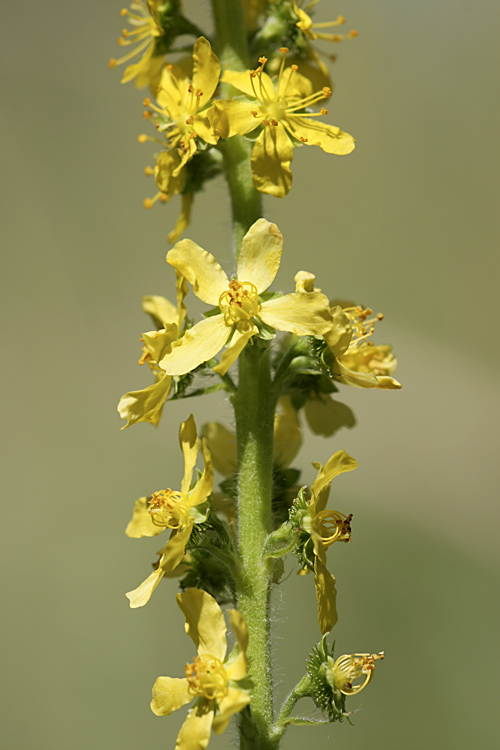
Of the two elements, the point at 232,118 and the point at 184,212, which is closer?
the point at 232,118

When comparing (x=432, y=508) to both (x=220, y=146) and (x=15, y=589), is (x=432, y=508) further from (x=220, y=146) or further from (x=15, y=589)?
(x=220, y=146)

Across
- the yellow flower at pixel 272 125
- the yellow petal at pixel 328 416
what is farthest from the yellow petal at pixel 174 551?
the yellow flower at pixel 272 125

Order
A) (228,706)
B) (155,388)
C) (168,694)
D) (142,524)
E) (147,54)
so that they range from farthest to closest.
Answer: (147,54) < (142,524) < (155,388) < (168,694) < (228,706)

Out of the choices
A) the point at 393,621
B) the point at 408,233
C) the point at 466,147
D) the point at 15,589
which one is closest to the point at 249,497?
the point at 393,621

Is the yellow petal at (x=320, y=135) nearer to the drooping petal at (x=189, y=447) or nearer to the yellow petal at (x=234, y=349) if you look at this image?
the yellow petal at (x=234, y=349)

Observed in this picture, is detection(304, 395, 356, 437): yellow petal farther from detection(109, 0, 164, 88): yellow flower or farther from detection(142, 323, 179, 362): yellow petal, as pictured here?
detection(109, 0, 164, 88): yellow flower

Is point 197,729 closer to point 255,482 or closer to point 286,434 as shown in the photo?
point 255,482

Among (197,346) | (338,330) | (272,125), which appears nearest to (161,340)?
(197,346)
